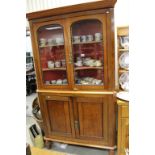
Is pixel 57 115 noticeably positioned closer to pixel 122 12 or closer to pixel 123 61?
pixel 123 61

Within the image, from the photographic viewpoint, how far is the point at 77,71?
2.03m

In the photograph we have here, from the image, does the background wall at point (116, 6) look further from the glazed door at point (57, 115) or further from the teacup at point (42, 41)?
the glazed door at point (57, 115)

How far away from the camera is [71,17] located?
1.76 meters

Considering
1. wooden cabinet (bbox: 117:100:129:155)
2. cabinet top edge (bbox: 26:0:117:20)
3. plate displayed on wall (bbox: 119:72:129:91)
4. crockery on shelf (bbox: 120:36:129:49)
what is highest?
cabinet top edge (bbox: 26:0:117:20)

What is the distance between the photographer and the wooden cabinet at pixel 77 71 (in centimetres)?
172

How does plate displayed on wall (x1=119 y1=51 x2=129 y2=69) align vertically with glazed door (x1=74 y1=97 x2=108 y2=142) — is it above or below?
above

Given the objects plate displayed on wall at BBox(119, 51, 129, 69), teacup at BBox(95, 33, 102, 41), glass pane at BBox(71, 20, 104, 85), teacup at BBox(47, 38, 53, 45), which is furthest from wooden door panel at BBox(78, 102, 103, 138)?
teacup at BBox(47, 38, 53, 45)

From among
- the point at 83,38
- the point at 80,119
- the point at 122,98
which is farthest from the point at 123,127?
the point at 83,38

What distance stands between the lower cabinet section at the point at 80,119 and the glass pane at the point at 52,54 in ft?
0.90

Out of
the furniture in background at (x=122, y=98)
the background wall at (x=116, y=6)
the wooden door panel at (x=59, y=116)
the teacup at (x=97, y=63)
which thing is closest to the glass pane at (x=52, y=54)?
the wooden door panel at (x=59, y=116)

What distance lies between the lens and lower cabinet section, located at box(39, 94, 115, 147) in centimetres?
185

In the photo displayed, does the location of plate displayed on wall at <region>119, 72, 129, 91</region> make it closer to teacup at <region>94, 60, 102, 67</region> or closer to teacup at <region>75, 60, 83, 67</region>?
teacup at <region>94, 60, 102, 67</region>

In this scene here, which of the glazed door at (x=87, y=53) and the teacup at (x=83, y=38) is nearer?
the glazed door at (x=87, y=53)
